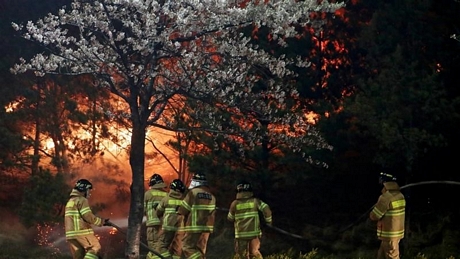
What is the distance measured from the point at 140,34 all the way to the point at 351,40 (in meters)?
6.94

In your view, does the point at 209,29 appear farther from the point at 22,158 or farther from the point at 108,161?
the point at 108,161

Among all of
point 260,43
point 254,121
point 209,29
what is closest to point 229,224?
point 254,121

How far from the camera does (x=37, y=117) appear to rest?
17.7 m

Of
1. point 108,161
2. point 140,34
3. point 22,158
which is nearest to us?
point 140,34

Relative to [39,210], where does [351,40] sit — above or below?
above

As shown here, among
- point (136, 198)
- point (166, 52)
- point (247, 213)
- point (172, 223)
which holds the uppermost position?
point (166, 52)

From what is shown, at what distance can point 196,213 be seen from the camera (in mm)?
10516

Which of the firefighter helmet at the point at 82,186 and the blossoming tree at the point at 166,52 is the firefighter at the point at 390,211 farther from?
the firefighter helmet at the point at 82,186

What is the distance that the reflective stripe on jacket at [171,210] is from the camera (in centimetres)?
1105

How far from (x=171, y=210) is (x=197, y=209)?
0.74 meters

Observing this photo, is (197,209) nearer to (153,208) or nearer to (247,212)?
(247,212)

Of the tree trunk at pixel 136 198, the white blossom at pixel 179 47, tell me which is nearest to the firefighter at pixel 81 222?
the tree trunk at pixel 136 198

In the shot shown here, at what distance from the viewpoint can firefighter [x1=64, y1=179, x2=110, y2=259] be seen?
10.1 metres

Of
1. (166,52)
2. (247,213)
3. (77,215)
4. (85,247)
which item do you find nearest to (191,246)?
(247,213)
